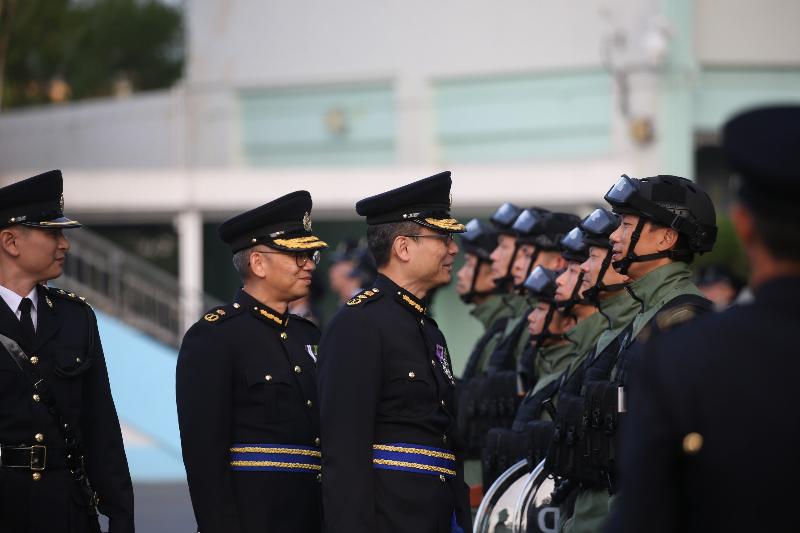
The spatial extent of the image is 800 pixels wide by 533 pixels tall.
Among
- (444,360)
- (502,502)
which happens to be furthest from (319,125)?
(444,360)

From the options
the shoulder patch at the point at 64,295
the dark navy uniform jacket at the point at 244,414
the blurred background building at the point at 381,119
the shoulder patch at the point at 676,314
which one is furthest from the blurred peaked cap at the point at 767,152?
the blurred background building at the point at 381,119

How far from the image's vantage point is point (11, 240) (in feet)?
18.1

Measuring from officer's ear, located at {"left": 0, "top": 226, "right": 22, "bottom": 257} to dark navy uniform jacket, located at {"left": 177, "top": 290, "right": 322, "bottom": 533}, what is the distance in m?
0.74

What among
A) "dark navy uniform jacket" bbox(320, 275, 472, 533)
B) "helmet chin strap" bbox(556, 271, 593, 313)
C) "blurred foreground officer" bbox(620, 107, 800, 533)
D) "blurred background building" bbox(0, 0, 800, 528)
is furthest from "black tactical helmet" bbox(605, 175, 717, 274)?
"blurred background building" bbox(0, 0, 800, 528)

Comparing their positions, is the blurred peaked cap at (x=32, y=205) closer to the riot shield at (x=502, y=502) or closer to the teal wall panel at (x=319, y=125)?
the riot shield at (x=502, y=502)

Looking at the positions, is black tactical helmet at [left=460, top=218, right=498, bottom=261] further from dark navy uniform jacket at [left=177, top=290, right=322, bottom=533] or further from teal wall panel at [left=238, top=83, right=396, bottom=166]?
teal wall panel at [left=238, top=83, right=396, bottom=166]

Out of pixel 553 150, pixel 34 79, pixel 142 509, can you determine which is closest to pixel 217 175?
pixel 553 150

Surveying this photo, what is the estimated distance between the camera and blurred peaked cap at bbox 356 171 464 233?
5543 mm

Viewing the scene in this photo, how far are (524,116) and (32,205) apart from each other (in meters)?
16.3

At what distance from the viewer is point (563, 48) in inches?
822

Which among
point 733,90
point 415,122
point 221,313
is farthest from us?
point 415,122

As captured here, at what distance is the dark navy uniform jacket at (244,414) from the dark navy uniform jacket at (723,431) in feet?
9.10

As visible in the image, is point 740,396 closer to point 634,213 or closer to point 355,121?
point 634,213

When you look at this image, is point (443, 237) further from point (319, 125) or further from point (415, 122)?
point (319, 125)
